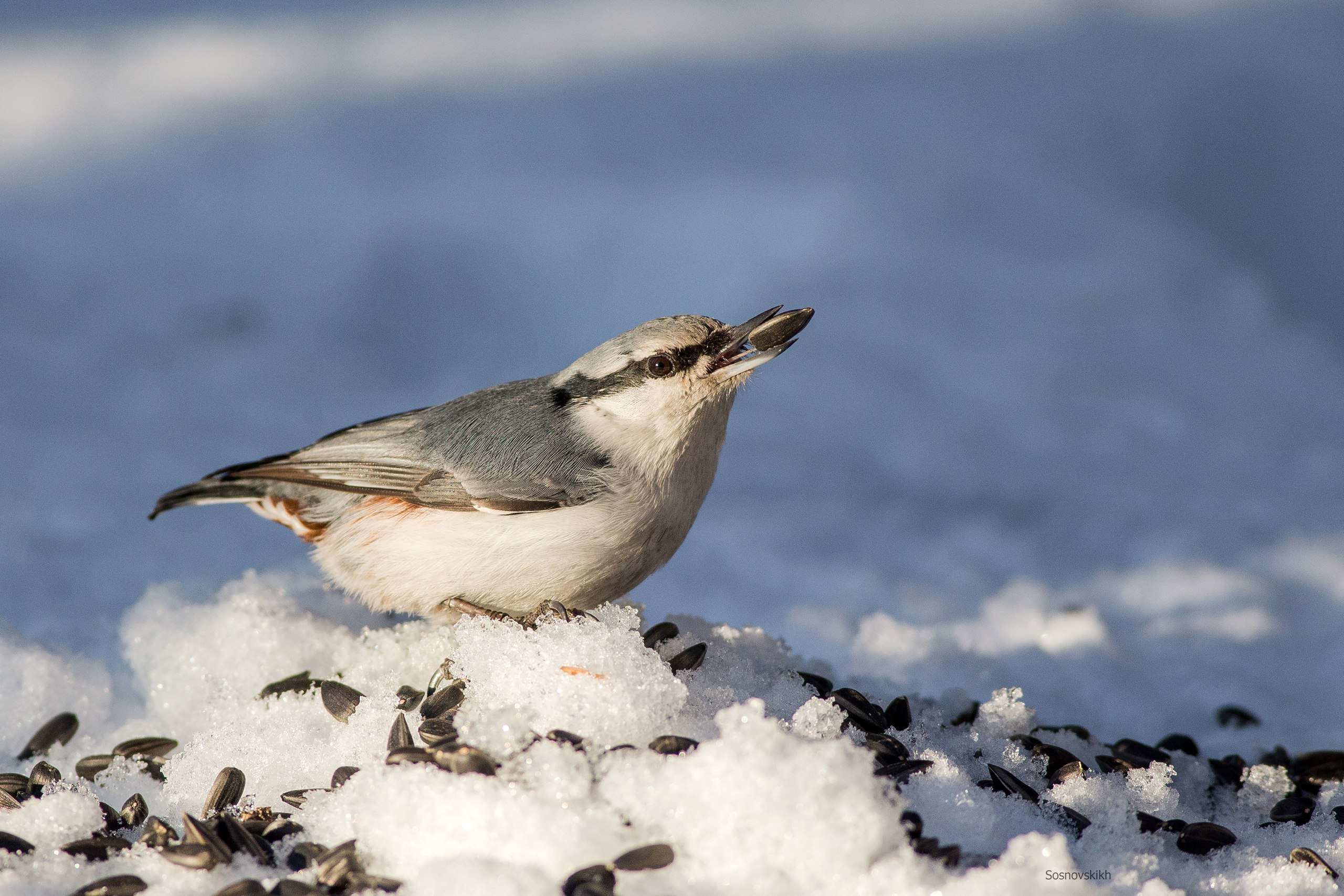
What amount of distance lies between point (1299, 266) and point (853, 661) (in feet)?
23.1

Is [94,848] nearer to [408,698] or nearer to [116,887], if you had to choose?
[116,887]

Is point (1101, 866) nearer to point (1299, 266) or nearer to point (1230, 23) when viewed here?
point (1299, 266)

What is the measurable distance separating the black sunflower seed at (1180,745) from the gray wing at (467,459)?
2144 mm

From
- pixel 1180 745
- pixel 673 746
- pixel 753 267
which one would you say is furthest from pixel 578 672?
pixel 753 267

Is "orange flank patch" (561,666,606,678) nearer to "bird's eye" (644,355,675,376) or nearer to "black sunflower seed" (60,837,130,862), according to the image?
"bird's eye" (644,355,675,376)

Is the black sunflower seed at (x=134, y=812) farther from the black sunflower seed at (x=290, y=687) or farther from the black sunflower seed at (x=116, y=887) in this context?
the black sunflower seed at (x=290, y=687)

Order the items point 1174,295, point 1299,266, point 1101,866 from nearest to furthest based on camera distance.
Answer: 1. point 1101,866
2. point 1174,295
3. point 1299,266

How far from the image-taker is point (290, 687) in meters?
3.33

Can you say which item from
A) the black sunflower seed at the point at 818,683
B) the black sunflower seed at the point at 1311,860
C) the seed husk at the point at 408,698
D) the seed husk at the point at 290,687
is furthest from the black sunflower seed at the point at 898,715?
the seed husk at the point at 290,687

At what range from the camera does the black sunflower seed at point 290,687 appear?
3307mm

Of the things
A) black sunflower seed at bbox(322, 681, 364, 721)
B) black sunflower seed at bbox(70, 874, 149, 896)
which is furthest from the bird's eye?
black sunflower seed at bbox(70, 874, 149, 896)

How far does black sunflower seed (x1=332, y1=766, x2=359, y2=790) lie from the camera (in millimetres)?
2594

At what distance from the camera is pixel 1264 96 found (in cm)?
933

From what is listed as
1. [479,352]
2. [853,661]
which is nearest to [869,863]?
[853,661]
